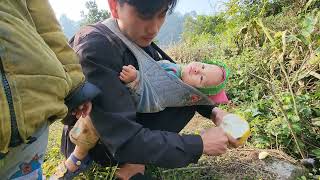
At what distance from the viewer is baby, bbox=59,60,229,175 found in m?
2.19

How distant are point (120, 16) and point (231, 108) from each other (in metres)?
2.32

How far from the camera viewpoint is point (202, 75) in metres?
2.28

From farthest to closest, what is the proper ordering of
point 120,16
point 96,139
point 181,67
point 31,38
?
1. point 181,67
2. point 96,139
3. point 120,16
4. point 31,38

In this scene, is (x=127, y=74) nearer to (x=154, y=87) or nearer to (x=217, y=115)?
(x=154, y=87)

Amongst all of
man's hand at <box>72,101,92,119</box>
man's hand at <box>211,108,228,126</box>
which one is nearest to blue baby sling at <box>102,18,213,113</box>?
man's hand at <box>211,108,228,126</box>

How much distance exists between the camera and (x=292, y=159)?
2789 mm

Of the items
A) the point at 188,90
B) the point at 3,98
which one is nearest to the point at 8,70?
the point at 3,98

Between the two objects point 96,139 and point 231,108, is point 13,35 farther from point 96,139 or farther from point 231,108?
point 231,108

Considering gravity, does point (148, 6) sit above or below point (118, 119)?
above

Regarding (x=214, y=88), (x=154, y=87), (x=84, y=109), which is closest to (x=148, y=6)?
(x=154, y=87)

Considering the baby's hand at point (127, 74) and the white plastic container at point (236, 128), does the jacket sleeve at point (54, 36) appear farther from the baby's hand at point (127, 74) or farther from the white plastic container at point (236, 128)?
the white plastic container at point (236, 128)

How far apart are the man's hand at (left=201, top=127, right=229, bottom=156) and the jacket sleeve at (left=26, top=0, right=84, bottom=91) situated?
0.79 metres

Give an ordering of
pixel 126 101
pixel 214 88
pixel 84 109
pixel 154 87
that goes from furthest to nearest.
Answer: pixel 214 88 → pixel 154 87 → pixel 126 101 → pixel 84 109

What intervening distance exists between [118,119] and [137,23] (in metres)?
0.51
